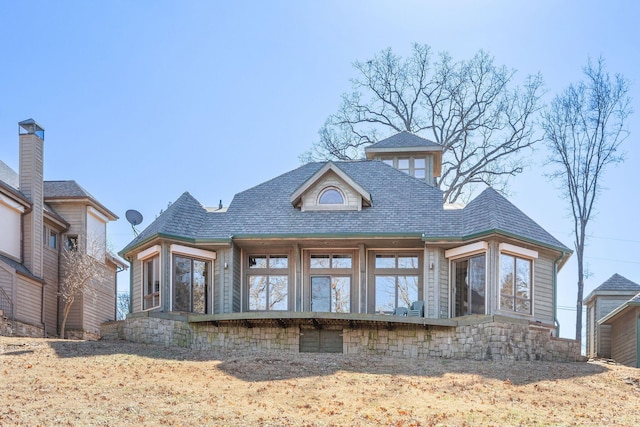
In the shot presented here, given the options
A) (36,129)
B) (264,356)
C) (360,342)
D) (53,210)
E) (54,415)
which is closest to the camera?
(54,415)

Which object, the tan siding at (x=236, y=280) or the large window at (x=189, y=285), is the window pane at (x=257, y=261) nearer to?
the tan siding at (x=236, y=280)

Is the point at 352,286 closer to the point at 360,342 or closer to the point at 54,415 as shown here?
the point at 360,342

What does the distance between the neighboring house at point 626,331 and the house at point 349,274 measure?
328cm

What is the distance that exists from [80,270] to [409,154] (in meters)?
12.4

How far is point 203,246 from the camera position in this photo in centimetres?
2839

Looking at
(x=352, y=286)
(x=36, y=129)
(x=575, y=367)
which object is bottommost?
(x=575, y=367)

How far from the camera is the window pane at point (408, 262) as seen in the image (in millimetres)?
28812

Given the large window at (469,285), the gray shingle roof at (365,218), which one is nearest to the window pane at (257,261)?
the gray shingle roof at (365,218)

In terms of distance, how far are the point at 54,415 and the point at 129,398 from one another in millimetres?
1850

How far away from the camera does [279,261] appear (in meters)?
29.3

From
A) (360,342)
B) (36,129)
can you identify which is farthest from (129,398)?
(36,129)

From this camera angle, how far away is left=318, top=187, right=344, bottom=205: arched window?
1163 inches

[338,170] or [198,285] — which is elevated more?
[338,170]

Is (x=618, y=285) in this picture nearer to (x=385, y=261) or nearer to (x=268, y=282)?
(x=385, y=261)
